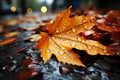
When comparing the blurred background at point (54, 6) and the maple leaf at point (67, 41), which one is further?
the blurred background at point (54, 6)

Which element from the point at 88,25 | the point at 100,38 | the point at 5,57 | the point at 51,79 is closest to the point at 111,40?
the point at 100,38

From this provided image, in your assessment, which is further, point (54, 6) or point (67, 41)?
point (54, 6)

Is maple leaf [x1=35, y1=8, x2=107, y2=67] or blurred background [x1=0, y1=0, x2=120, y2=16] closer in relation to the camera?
maple leaf [x1=35, y1=8, x2=107, y2=67]

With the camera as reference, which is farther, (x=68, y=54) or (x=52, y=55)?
(x=52, y=55)

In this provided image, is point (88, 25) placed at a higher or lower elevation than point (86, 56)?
higher

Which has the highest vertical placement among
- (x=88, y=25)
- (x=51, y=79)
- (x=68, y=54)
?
(x=88, y=25)

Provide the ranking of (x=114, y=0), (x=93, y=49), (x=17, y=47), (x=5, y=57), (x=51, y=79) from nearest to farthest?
(x=51, y=79), (x=93, y=49), (x=5, y=57), (x=17, y=47), (x=114, y=0)

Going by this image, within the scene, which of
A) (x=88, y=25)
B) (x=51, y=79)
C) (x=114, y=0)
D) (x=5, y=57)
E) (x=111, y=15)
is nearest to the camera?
(x=51, y=79)

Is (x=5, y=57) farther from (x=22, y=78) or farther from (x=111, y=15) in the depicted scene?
(x=111, y=15)
